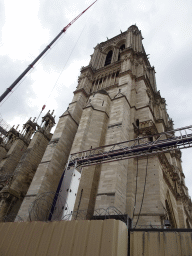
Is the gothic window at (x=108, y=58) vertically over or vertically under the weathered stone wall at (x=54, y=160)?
over

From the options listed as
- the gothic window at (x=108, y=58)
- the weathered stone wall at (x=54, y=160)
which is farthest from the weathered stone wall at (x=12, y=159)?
the gothic window at (x=108, y=58)

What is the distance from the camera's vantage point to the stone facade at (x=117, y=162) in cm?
1048

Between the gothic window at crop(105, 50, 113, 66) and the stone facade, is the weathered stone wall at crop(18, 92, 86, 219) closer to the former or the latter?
the stone facade

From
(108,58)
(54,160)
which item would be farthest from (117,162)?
(108,58)

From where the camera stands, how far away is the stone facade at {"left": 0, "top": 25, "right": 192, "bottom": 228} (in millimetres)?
10484

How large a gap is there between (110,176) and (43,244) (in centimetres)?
590

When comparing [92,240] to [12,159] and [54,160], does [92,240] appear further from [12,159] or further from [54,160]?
[12,159]

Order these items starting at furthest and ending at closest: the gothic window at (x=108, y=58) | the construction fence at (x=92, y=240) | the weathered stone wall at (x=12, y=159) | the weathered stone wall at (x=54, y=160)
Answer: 1. the gothic window at (x=108, y=58)
2. the weathered stone wall at (x=12, y=159)
3. the weathered stone wall at (x=54, y=160)
4. the construction fence at (x=92, y=240)

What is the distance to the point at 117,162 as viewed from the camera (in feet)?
36.8

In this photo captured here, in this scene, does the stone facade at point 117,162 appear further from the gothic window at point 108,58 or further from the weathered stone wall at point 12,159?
the gothic window at point 108,58

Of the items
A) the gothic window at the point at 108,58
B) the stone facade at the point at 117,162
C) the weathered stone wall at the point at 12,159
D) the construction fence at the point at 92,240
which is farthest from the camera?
the gothic window at the point at 108,58

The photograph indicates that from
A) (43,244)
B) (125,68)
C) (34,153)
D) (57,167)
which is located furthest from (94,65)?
(43,244)

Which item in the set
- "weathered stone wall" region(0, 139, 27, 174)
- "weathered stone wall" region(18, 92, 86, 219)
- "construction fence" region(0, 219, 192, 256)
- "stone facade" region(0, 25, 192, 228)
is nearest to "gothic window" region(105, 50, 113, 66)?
"stone facade" region(0, 25, 192, 228)

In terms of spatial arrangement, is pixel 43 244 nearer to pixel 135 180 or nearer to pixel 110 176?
pixel 110 176
